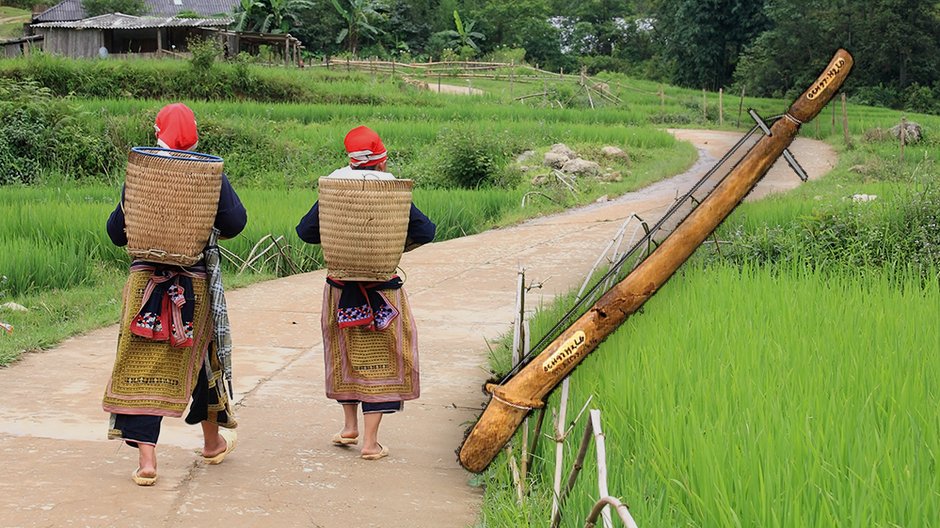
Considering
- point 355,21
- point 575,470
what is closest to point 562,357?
point 575,470

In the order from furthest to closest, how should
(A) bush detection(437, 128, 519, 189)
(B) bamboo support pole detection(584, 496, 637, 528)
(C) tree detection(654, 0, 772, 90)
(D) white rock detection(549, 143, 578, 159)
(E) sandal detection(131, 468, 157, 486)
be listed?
(C) tree detection(654, 0, 772, 90), (D) white rock detection(549, 143, 578, 159), (A) bush detection(437, 128, 519, 189), (E) sandal detection(131, 468, 157, 486), (B) bamboo support pole detection(584, 496, 637, 528)

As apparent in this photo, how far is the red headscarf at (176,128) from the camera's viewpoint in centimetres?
404

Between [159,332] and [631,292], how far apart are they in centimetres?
169

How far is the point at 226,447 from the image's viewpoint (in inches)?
170

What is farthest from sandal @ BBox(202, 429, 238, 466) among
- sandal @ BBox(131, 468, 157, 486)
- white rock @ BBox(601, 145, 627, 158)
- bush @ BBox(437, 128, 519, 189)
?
white rock @ BBox(601, 145, 627, 158)

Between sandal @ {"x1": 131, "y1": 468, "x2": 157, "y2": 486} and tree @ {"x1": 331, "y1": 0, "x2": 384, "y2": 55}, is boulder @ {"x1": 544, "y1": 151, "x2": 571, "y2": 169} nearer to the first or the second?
sandal @ {"x1": 131, "y1": 468, "x2": 157, "y2": 486}

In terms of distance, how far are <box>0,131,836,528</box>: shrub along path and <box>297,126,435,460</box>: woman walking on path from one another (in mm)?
209

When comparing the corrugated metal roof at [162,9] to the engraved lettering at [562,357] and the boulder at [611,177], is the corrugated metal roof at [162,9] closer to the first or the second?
the boulder at [611,177]

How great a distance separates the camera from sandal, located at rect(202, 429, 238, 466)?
427cm

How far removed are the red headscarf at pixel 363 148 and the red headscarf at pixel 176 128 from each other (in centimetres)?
59

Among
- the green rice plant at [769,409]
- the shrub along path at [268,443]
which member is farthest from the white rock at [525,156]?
the green rice plant at [769,409]

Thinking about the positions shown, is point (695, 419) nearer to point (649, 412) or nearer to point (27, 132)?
point (649, 412)

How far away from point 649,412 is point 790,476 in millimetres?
819

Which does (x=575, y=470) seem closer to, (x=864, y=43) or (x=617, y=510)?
(x=617, y=510)
